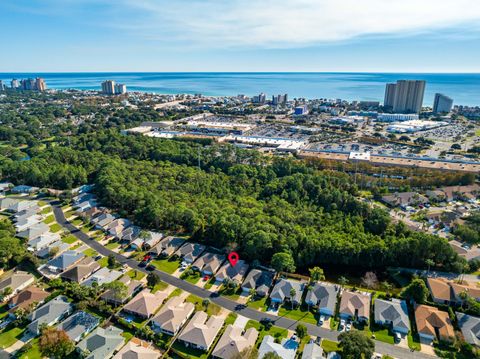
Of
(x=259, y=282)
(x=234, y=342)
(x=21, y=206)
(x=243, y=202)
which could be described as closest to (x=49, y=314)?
(x=234, y=342)

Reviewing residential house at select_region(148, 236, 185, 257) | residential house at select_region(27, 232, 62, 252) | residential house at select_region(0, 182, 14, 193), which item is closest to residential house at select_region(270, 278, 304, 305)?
Result: residential house at select_region(148, 236, 185, 257)

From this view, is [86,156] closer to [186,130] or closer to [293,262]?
[186,130]

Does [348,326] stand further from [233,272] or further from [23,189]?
[23,189]

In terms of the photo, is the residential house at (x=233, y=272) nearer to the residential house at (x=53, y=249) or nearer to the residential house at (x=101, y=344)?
the residential house at (x=101, y=344)

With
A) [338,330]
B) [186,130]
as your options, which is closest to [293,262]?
[338,330]

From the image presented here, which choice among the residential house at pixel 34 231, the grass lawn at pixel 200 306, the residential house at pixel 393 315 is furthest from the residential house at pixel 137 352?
the residential house at pixel 34 231
